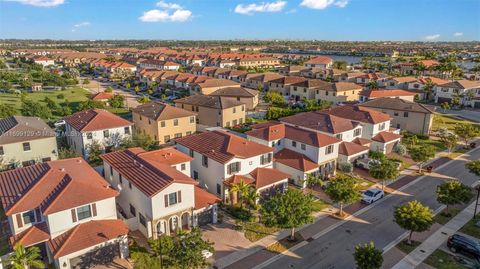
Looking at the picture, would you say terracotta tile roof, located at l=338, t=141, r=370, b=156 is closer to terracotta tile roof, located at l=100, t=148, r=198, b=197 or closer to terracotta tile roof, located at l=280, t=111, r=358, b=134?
terracotta tile roof, located at l=280, t=111, r=358, b=134

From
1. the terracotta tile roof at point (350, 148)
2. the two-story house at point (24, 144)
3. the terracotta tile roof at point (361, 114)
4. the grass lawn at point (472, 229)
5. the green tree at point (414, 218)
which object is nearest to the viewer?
the green tree at point (414, 218)

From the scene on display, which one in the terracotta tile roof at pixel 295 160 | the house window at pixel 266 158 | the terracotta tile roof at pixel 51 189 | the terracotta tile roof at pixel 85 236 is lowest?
the terracotta tile roof at pixel 85 236

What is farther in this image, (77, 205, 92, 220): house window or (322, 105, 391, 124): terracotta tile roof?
(322, 105, 391, 124): terracotta tile roof

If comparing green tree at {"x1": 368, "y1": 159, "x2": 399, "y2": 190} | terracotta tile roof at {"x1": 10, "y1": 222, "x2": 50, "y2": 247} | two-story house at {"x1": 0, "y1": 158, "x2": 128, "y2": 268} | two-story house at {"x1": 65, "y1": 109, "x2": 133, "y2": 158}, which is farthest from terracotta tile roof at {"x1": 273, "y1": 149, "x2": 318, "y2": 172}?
terracotta tile roof at {"x1": 10, "y1": 222, "x2": 50, "y2": 247}

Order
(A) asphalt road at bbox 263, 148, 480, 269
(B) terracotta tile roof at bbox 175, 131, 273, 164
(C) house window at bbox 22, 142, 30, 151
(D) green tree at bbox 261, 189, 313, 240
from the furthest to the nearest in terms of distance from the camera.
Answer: (C) house window at bbox 22, 142, 30, 151, (B) terracotta tile roof at bbox 175, 131, 273, 164, (D) green tree at bbox 261, 189, 313, 240, (A) asphalt road at bbox 263, 148, 480, 269

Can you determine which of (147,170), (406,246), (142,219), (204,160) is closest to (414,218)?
(406,246)

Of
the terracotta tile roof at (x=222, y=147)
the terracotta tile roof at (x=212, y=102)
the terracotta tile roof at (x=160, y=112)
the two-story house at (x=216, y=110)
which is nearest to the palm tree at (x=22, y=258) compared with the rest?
the terracotta tile roof at (x=222, y=147)

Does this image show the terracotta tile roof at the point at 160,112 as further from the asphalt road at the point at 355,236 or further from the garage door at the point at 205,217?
the asphalt road at the point at 355,236
